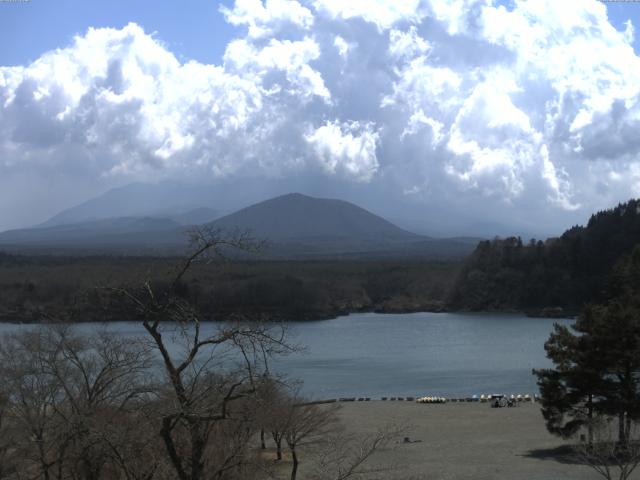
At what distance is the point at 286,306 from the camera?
8012cm

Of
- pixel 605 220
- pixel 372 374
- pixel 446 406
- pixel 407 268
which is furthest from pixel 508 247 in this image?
pixel 446 406

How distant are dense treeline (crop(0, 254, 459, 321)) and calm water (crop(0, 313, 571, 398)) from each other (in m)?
7.05

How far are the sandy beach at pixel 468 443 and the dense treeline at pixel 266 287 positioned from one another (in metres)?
32.6

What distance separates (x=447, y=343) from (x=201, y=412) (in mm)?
50522

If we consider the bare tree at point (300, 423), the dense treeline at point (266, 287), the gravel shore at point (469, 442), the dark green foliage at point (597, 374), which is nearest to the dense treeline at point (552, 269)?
the dense treeline at point (266, 287)

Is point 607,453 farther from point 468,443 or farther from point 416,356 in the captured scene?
point 416,356

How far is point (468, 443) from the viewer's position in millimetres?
23625

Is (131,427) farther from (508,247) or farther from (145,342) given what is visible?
(508,247)

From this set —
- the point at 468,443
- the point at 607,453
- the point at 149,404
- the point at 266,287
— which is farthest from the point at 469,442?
the point at 266,287

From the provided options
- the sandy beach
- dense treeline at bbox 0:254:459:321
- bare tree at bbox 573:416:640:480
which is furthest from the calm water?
bare tree at bbox 573:416:640:480

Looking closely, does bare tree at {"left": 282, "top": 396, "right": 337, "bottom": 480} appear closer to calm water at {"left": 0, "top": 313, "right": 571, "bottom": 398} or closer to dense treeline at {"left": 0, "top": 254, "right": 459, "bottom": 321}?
calm water at {"left": 0, "top": 313, "right": 571, "bottom": 398}

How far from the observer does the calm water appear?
38.6 m

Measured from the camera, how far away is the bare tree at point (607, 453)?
52.4 ft

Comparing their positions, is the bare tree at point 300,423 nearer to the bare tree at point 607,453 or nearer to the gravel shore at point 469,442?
the gravel shore at point 469,442
